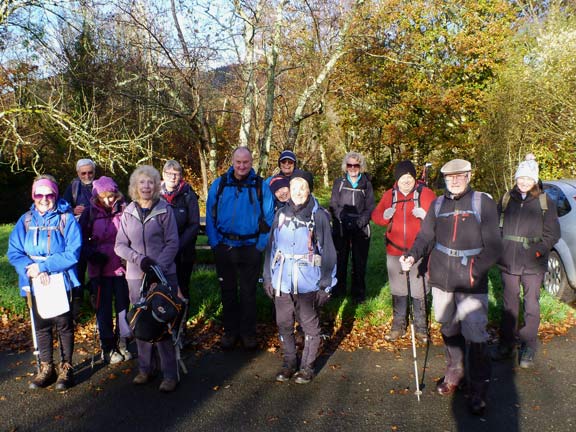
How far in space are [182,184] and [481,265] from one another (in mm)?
3401

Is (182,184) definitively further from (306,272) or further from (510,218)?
(510,218)

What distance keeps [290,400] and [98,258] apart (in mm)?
2404

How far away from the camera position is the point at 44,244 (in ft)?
14.9

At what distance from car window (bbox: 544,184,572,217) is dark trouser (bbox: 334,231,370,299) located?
9.29 ft

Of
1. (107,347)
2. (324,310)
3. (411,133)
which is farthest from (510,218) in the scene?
(411,133)

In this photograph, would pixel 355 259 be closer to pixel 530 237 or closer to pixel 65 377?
pixel 530 237

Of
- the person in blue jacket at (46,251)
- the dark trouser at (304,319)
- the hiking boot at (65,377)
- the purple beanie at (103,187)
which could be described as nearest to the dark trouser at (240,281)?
the dark trouser at (304,319)

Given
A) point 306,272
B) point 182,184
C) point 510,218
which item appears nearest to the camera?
point 306,272

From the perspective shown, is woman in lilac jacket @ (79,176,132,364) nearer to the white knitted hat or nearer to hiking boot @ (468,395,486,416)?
hiking boot @ (468,395,486,416)

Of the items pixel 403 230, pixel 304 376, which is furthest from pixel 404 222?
pixel 304 376

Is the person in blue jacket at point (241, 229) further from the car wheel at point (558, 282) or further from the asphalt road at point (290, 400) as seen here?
the car wheel at point (558, 282)

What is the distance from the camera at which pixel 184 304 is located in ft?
15.1

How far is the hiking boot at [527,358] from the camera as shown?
4895 mm

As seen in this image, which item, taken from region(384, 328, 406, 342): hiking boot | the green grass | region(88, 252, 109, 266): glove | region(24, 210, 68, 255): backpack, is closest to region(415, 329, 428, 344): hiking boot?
region(384, 328, 406, 342): hiking boot
